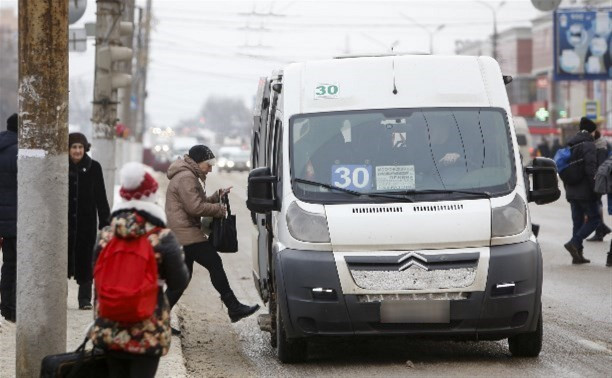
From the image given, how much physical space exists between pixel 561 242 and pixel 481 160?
12.7 metres

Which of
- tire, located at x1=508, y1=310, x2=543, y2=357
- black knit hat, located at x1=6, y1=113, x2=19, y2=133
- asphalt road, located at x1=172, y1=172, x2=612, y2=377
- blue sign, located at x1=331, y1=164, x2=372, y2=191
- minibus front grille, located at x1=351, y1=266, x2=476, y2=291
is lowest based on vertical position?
asphalt road, located at x1=172, y1=172, x2=612, y2=377

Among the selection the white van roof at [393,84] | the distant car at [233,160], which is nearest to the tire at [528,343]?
the white van roof at [393,84]

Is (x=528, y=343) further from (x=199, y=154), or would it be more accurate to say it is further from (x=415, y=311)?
(x=199, y=154)

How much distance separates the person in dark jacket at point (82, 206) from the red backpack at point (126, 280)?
6189mm

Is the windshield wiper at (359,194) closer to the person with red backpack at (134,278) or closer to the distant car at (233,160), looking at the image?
the person with red backpack at (134,278)

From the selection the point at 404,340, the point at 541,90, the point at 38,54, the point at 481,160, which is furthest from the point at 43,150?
the point at 541,90

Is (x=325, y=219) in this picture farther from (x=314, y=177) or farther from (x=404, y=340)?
(x=404, y=340)

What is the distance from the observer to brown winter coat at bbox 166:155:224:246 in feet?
37.0

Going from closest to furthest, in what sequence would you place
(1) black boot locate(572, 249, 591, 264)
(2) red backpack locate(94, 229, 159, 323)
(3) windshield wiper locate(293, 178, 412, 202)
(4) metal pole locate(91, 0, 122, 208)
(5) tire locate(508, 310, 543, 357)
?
(2) red backpack locate(94, 229, 159, 323)
(3) windshield wiper locate(293, 178, 412, 202)
(5) tire locate(508, 310, 543, 357)
(1) black boot locate(572, 249, 591, 264)
(4) metal pole locate(91, 0, 122, 208)

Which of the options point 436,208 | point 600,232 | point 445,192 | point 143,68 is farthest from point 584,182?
point 143,68

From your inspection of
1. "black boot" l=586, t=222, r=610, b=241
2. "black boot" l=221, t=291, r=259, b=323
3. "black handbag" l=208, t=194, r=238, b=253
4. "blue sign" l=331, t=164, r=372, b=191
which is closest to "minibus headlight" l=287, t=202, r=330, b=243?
"blue sign" l=331, t=164, r=372, b=191

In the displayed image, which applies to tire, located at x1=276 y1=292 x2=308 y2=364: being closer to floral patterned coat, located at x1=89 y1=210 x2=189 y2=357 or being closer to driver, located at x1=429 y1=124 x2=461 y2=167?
driver, located at x1=429 y1=124 x2=461 y2=167

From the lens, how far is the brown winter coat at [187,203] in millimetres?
11281

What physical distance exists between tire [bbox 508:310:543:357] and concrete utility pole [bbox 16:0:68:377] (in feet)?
11.8
